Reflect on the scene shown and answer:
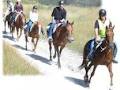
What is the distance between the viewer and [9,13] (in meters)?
4.08

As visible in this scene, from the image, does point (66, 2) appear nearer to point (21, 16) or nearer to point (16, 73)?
point (21, 16)

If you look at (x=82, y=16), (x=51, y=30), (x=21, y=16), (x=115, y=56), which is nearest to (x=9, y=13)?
(x=21, y=16)

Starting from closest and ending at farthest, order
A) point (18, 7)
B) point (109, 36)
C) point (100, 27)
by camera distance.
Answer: point (109, 36) < point (18, 7) < point (100, 27)

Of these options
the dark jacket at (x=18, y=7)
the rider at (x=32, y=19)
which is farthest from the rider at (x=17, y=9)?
the rider at (x=32, y=19)

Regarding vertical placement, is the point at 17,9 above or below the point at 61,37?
above

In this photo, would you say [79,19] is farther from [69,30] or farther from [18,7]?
[18,7]

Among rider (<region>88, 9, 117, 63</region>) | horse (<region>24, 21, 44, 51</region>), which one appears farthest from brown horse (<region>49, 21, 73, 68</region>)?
rider (<region>88, 9, 117, 63</region>)

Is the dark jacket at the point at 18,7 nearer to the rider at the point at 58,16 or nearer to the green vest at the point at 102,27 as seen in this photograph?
the rider at the point at 58,16

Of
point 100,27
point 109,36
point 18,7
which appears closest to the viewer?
point 109,36

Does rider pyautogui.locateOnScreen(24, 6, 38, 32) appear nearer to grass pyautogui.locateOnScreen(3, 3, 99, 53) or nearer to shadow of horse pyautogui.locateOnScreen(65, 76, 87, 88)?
grass pyautogui.locateOnScreen(3, 3, 99, 53)

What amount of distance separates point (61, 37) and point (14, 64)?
495 mm

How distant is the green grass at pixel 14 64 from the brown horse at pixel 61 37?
0.29m

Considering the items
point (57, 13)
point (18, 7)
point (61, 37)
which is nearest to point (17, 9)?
point (18, 7)

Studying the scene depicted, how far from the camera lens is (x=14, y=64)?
13.3ft
